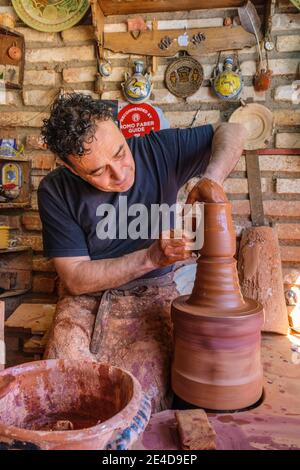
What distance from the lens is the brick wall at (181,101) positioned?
320cm

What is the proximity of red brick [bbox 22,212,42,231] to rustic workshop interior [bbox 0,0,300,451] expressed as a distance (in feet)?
0.03

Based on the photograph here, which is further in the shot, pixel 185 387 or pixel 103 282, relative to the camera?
pixel 103 282

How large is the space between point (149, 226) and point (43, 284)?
183cm

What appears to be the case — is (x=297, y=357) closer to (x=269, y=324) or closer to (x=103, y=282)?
(x=269, y=324)

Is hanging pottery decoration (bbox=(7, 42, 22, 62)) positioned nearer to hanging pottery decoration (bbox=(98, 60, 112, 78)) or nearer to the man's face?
hanging pottery decoration (bbox=(98, 60, 112, 78))

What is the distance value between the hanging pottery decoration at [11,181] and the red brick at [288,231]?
229 cm

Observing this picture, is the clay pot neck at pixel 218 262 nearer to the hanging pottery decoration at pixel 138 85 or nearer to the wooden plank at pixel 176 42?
the hanging pottery decoration at pixel 138 85

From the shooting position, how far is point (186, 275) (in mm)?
3125

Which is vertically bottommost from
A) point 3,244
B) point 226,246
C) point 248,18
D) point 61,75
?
point 226,246

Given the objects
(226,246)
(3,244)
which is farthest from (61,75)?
(226,246)

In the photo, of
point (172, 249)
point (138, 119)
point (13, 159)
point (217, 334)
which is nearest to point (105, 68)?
point (138, 119)

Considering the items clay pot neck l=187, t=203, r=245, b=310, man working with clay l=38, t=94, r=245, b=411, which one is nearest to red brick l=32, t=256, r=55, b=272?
man working with clay l=38, t=94, r=245, b=411

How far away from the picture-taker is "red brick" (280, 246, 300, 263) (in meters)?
3.22

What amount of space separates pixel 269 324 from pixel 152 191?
52.4 inches
